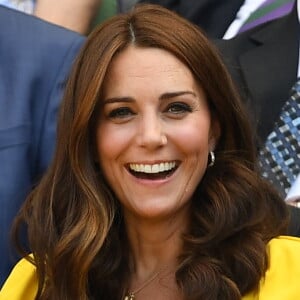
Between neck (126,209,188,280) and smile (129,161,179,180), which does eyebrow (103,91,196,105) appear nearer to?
smile (129,161,179,180)

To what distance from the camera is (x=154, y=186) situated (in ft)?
6.21

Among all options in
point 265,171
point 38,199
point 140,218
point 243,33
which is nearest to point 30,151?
point 38,199

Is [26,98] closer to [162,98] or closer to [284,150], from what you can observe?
[162,98]

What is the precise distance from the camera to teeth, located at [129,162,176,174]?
1.90 meters

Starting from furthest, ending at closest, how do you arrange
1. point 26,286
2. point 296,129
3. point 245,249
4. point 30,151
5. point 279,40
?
point 279,40
point 296,129
point 30,151
point 26,286
point 245,249

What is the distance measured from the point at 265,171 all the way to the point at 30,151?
539 mm

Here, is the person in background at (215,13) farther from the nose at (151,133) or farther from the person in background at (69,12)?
the nose at (151,133)

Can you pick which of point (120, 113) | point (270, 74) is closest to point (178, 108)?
point (120, 113)

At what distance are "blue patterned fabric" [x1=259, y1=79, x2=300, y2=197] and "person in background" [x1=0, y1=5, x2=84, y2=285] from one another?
19.7 inches

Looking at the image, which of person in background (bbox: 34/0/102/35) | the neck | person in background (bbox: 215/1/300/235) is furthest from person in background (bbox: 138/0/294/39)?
the neck

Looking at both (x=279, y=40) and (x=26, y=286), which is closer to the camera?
(x=26, y=286)

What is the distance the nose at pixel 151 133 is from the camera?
186cm

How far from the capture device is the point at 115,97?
1912mm

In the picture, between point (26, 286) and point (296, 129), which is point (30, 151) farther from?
point (296, 129)
